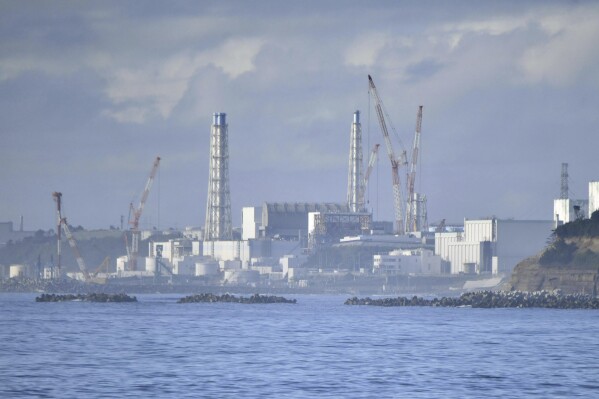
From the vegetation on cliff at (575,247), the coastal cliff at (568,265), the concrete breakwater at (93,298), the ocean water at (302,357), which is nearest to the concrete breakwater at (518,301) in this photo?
the coastal cliff at (568,265)

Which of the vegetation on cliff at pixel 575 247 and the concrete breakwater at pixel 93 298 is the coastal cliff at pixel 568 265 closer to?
the vegetation on cliff at pixel 575 247

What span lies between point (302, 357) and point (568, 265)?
102208 mm

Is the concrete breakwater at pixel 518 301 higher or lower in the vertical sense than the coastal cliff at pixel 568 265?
lower

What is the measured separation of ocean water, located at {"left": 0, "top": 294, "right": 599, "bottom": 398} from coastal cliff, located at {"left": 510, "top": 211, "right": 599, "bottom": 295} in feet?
133

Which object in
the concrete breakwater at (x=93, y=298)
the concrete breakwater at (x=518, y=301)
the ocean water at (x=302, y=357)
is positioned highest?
the concrete breakwater at (x=518, y=301)

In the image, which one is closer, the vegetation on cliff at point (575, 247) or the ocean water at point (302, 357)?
the ocean water at point (302, 357)

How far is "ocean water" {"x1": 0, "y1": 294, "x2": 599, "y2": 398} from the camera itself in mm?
64188

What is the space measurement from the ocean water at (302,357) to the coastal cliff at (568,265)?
4064 cm

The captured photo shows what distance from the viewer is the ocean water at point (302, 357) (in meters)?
64.2

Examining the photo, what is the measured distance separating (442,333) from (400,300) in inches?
2890

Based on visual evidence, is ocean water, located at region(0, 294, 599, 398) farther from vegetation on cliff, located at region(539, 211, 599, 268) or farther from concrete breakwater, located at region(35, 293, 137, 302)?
concrete breakwater, located at region(35, 293, 137, 302)

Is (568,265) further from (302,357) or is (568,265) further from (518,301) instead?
(302,357)

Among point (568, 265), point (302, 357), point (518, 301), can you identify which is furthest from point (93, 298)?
point (302, 357)

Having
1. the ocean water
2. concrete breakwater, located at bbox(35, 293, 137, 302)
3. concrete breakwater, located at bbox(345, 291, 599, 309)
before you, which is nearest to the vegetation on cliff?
concrete breakwater, located at bbox(345, 291, 599, 309)
